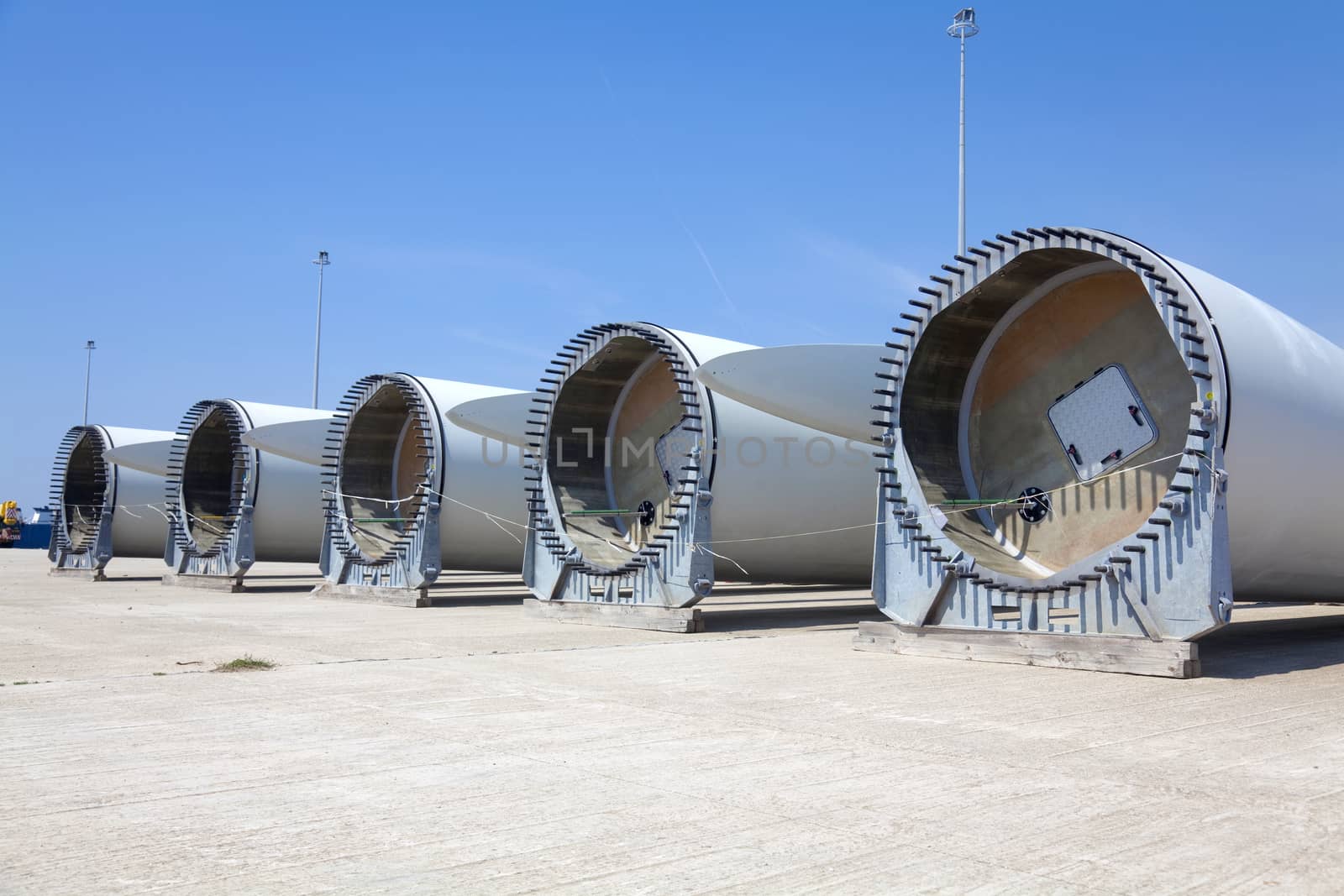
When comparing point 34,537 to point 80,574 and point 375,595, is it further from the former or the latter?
point 375,595

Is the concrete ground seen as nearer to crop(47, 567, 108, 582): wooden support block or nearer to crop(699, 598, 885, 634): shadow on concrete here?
crop(699, 598, 885, 634): shadow on concrete

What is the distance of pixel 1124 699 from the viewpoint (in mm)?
7844

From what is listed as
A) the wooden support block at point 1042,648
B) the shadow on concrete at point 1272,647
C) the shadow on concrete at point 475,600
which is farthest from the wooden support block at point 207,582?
the shadow on concrete at point 1272,647

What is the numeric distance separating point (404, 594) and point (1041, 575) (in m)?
11.1

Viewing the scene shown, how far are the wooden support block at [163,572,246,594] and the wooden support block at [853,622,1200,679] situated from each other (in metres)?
15.4

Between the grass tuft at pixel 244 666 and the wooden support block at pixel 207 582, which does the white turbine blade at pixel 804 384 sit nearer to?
the grass tuft at pixel 244 666

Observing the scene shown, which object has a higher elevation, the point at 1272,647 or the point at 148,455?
the point at 148,455

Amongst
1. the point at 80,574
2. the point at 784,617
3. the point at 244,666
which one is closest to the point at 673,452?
the point at 784,617

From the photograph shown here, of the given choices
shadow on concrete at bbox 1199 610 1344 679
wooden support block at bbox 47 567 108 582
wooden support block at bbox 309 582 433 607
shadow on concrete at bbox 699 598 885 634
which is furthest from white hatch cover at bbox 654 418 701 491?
wooden support block at bbox 47 567 108 582

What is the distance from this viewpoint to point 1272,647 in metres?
11.6

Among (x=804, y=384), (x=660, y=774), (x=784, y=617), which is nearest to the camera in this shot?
(x=660, y=774)

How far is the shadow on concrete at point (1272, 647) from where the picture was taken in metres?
9.72

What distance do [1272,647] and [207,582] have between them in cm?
1995

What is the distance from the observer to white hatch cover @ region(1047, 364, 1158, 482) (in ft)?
37.0
